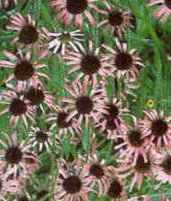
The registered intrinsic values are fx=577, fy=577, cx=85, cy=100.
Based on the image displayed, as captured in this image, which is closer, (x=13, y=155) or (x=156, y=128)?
(x=156, y=128)

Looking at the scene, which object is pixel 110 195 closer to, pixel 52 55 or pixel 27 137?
pixel 27 137

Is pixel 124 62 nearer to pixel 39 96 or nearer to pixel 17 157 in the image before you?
pixel 39 96

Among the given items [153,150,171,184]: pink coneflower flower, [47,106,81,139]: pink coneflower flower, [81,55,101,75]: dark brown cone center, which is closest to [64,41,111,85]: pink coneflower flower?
[81,55,101,75]: dark brown cone center

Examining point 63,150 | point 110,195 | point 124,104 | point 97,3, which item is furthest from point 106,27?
point 110,195

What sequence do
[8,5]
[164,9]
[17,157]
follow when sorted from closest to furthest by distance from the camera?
[164,9] < [8,5] < [17,157]

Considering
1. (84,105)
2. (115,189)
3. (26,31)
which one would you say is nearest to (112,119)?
(84,105)
